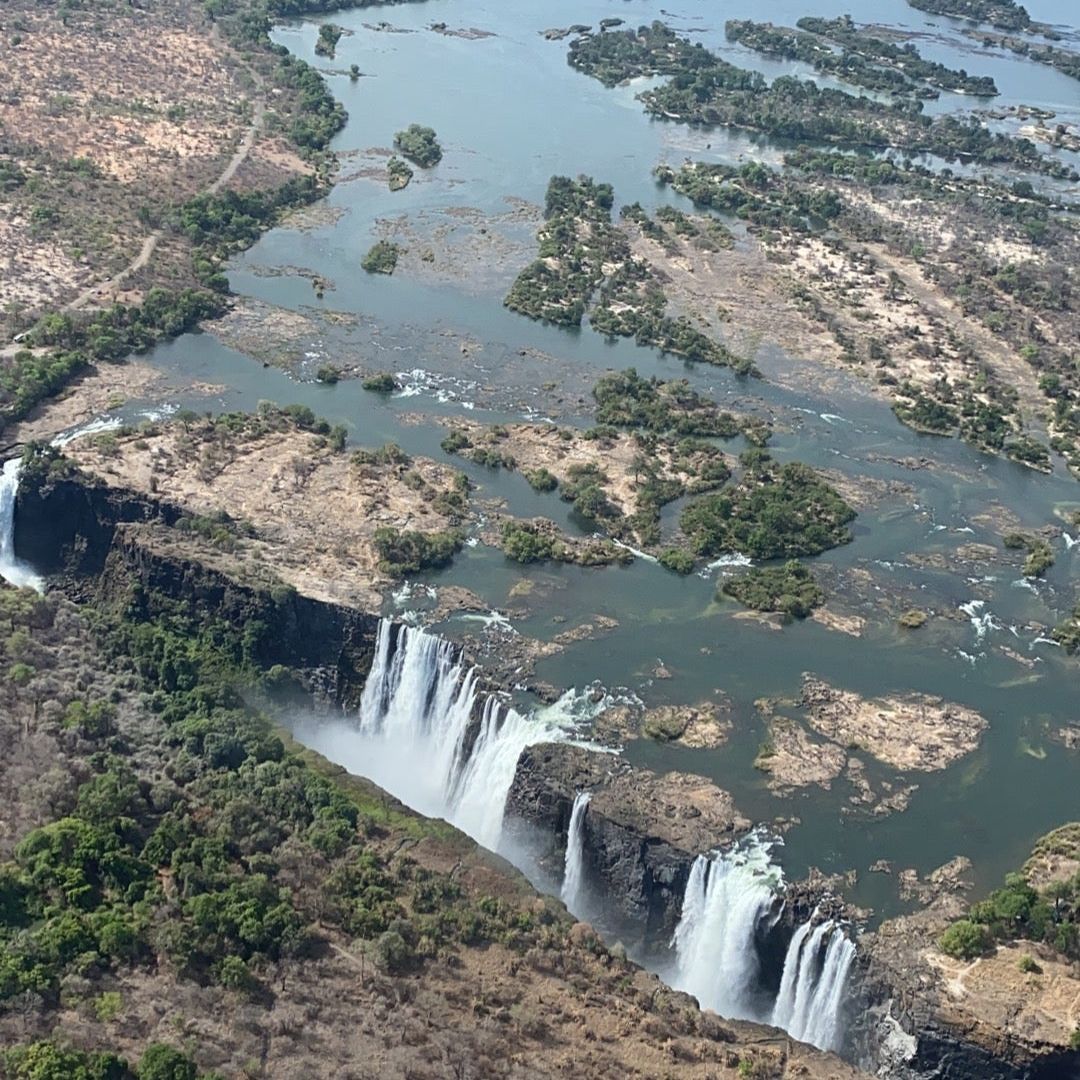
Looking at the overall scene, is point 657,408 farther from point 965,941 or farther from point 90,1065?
point 90,1065

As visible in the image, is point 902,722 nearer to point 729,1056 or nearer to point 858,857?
point 858,857

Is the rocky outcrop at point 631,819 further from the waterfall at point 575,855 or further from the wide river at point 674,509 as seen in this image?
the wide river at point 674,509

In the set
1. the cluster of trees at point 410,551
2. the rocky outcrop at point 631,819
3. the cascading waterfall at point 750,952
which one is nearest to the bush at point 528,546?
the cluster of trees at point 410,551

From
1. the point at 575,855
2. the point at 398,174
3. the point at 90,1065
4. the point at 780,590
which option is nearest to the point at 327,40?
the point at 398,174

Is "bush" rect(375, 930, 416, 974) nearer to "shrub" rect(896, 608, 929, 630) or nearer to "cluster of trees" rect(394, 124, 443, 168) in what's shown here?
"shrub" rect(896, 608, 929, 630)

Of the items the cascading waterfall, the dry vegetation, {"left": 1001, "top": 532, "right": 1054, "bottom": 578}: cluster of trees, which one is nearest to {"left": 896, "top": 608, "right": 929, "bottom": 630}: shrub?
{"left": 1001, "top": 532, "right": 1054, "bottom": 578}: cluster of trees

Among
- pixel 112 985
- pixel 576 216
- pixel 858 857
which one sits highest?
pixel 576 216

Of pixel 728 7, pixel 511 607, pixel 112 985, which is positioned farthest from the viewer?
pixel 728 7

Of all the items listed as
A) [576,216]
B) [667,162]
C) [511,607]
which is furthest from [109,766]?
[667,162]
